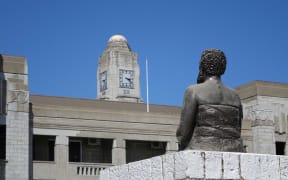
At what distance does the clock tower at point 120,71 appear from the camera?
110938 mm

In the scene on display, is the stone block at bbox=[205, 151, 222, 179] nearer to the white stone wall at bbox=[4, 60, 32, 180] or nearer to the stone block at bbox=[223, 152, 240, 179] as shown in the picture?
the stone block at bbox=[223, 152, 240, 179]

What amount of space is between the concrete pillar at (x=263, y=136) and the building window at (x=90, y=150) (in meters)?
9.23

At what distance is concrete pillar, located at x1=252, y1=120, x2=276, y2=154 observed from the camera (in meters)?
44.4

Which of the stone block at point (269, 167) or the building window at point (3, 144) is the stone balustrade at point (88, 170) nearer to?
Result: the building window at point (3, 144)

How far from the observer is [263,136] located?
44500 mm

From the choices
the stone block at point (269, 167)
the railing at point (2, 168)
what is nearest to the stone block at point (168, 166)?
the stone block at point (269, 167)

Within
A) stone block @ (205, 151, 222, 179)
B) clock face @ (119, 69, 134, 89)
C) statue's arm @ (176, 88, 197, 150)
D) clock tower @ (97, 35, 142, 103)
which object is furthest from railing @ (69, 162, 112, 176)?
clock face @ (119, 69, 134, 89)

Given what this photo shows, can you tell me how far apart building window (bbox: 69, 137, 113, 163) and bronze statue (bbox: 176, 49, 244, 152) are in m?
31.5

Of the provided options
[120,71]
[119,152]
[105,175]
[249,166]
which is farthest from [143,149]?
[120,71]

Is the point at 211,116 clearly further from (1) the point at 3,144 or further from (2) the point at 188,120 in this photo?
(1) the point at 3,144

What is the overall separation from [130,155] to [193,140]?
3365 centimetres

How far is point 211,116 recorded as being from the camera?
9922 millimetres

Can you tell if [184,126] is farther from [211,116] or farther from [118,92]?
[118,92]

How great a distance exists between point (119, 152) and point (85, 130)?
2339 mm
